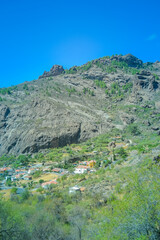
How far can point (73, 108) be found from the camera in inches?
2517

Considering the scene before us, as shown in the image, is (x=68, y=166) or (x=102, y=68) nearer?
(x=68, y=166)

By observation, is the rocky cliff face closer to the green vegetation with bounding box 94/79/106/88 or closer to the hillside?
the green vegetation with bounding box 94/79/106/88

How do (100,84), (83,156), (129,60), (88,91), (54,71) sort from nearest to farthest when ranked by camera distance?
(83,156) → (88,91) → (100,84) → (54,71) → (129,60)

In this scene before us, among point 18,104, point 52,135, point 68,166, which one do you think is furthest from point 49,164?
point 18,104

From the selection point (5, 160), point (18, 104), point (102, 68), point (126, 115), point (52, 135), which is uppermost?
point (102, 68)

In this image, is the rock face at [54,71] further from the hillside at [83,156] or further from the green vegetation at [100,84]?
the green vegetation at [100,84]

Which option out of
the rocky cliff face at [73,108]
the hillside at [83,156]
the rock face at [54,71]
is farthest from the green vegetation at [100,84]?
the rock face at [54,71]

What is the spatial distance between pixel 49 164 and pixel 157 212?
111 feet

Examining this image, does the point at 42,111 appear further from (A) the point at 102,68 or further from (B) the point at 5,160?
(A) the point at 102,68

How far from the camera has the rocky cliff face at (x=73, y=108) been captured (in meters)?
52.6

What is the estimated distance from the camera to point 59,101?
67375 mm

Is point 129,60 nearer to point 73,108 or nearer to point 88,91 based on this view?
point 88,91

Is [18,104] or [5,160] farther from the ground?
[18,104]

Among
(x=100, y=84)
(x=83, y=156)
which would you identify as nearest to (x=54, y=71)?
(x=100, y=84)
